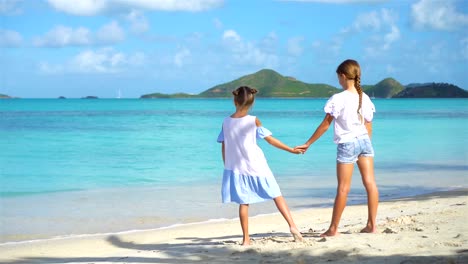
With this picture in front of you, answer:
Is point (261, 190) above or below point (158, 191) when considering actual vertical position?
above

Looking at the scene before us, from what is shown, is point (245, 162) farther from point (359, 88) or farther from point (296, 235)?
point (359, 88)

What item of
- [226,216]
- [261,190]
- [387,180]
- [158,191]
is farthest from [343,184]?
[387,180]

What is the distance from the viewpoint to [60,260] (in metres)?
6.78

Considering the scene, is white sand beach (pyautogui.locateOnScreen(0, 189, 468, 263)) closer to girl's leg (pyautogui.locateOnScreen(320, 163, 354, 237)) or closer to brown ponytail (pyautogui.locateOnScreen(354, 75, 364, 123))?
girl's leg (pyautogui.locateOnScreen(320, 163, 354, 237))

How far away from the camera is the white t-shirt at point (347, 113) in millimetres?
6242

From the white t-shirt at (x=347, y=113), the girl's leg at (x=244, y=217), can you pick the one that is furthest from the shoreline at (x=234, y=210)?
the white t-shirt at (x=347, y=113)

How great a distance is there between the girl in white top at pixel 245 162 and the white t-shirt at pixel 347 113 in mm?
543

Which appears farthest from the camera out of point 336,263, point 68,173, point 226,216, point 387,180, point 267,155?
point 267,155

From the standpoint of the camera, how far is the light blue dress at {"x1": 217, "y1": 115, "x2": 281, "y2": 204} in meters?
6.29

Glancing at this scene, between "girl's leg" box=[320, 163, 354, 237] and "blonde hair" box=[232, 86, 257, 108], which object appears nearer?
"blonde hair" box=[232, 86, 257, 108]

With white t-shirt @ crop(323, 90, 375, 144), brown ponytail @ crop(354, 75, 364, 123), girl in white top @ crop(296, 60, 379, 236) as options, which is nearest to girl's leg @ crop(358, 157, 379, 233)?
girl in white top @ crop(296, 60, 379, 236)

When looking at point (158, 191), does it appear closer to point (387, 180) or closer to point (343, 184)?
point (387, 180)

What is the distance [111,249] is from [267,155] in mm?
13703

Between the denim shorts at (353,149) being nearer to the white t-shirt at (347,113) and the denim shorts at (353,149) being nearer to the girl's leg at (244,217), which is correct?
the white t-shirt at (347,113)
